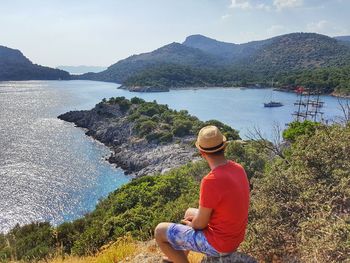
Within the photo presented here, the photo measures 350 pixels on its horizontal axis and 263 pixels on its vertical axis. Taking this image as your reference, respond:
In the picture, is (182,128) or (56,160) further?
(182,128)

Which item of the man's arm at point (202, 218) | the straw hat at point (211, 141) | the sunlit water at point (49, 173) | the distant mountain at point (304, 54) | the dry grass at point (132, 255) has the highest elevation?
the distant mountain at point (304, 54)

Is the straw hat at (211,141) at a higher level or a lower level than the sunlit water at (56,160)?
higher

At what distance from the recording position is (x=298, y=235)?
4.60 metres

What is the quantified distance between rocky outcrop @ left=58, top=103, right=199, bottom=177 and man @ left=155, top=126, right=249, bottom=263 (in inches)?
1399

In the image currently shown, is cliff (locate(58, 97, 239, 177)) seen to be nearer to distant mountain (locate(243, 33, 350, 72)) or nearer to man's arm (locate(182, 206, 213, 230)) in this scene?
man's arm (locate(182, 206, 213, 230))

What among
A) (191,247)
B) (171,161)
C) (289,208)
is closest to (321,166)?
(289,208)

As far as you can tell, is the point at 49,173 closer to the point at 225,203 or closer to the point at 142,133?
the point at 142,133

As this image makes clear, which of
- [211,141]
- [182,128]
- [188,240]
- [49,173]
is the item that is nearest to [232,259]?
[188,240]

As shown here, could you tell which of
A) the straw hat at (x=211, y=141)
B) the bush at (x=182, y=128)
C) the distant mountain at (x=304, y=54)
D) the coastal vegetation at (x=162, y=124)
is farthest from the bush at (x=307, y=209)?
the distant mountain at (x=304, y=54)

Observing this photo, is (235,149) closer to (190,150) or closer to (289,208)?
(289,208)

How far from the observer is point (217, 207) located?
398 centimetres

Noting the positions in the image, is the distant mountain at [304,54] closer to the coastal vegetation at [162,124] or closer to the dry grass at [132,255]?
the coastal vegetation at [162,124]

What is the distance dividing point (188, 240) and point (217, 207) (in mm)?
593

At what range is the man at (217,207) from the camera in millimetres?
3914
